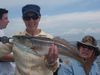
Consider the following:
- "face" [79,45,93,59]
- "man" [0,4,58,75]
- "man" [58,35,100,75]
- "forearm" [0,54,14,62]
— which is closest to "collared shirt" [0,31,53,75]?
"man" [0,4,58,75]

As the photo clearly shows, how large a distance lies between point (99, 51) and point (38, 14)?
2.35m

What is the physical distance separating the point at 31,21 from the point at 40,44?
1.84 feet

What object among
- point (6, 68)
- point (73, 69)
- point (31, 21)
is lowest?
point (73, 69)

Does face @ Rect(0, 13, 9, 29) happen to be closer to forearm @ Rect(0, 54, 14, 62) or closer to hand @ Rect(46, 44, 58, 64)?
forearm @ Rect(0, 54, 14, 62)

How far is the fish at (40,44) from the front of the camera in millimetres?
6184

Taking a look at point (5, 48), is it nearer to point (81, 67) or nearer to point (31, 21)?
point (31, 21)

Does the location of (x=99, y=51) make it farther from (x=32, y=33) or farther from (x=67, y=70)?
(x=32, y=33)

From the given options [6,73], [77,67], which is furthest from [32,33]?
[77,67]

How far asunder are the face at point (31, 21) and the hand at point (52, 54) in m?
0.60

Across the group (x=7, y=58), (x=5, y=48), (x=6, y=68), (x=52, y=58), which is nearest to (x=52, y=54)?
(x=52, y=58)

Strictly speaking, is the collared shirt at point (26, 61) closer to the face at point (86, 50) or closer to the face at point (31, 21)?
the face at point (31, 21)

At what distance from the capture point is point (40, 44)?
6.19 m

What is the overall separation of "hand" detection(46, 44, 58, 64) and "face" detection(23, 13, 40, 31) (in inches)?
23.8

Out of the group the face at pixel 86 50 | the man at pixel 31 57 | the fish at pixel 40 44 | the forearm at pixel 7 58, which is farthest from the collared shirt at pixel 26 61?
the face at pixel 86 50
